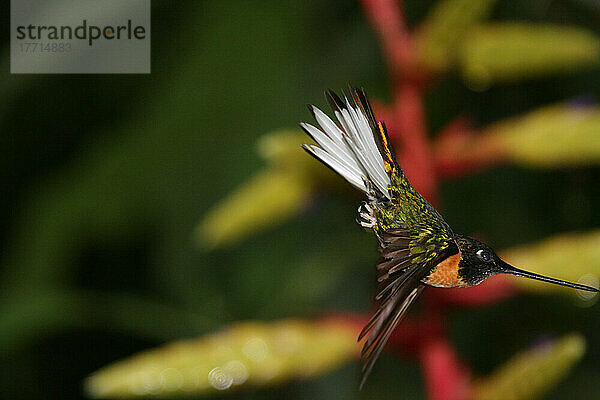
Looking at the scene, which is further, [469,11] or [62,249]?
[62,249]

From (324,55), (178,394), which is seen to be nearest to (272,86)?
(324,55)

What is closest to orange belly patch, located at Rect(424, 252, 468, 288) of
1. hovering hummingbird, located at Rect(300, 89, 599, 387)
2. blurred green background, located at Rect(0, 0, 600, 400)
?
hovering hummingbird, located at Rect(300, 89, 599, 387)

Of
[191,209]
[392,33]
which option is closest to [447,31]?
[392,33]

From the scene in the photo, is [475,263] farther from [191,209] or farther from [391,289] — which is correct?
[191,209]

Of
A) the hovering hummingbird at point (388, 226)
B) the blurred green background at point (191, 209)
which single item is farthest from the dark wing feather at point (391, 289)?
the blurred green background at point (191, 209)

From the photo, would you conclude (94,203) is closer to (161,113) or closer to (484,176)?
(161,113)

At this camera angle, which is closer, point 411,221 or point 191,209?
point 411,221
